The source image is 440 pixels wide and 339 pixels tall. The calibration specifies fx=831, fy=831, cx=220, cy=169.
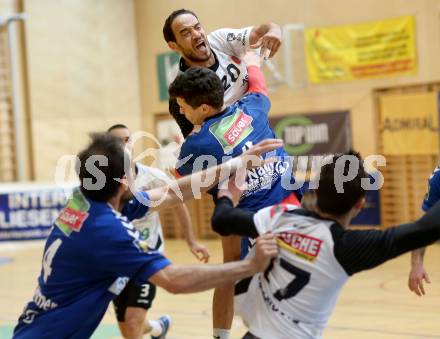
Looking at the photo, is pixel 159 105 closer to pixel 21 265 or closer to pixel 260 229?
pixel 21 265

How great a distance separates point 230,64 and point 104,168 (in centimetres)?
209

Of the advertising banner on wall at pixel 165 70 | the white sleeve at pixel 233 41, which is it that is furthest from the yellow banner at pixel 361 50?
the white sleeve at pixel 233 41

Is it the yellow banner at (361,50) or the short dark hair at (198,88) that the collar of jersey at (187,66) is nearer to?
the short dark hair at (198,88)

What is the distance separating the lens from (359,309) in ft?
28.1

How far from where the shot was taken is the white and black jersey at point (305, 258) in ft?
11.8

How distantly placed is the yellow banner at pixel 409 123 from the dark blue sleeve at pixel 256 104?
Answer: 29.9ft

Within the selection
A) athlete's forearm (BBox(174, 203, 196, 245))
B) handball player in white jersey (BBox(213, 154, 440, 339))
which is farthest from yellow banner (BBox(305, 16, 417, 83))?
handball player in white jersey (BBox(213, 154, 440, 339))

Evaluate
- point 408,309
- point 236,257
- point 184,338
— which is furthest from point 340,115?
point 236,257

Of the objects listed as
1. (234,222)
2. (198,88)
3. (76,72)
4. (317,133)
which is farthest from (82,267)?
(76,72)

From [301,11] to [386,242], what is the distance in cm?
1227

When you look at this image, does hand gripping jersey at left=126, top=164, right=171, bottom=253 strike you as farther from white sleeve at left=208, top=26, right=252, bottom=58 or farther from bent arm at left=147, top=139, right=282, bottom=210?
bent arm at left=147, top=139, right=282, bottom=210

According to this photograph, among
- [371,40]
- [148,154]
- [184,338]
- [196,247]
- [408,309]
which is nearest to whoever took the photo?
[196,247]

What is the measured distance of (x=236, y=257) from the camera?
5184 millimetres

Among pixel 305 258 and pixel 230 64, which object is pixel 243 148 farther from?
pixel 305 258
